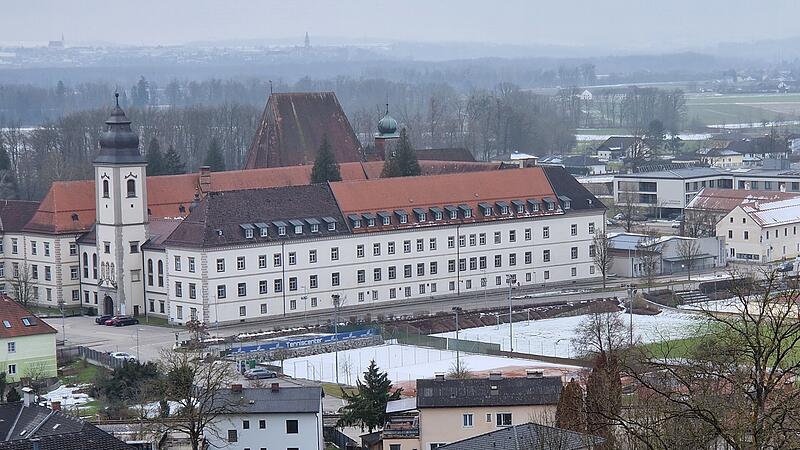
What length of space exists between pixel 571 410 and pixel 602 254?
3150 cm

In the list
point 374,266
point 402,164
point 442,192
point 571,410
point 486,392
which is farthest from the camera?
point 402,164

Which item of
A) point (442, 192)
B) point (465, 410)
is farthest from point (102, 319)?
point (465, 410)

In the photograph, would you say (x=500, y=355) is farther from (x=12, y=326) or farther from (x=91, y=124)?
(x=91, y=124)

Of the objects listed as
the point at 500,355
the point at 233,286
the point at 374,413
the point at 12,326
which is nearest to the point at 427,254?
the point at 233,286

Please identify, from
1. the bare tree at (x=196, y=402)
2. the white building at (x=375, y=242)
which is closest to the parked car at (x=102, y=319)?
→ the white building at (x=375, y=242)

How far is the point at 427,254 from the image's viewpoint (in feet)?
193

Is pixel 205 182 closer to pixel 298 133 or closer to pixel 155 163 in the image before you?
pixel 298 133

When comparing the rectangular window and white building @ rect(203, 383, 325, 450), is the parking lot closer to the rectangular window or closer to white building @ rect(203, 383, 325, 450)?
white building @ rect(203, 383, 325, 450)

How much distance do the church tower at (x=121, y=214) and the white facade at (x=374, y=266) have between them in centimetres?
94

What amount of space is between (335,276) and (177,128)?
5300 centimetres

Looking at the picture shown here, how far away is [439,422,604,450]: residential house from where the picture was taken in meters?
26.0

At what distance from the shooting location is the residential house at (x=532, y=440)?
26.0m

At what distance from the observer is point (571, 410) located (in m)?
30.0

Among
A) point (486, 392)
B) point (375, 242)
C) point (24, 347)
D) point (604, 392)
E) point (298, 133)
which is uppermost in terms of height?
point (298, 133)
